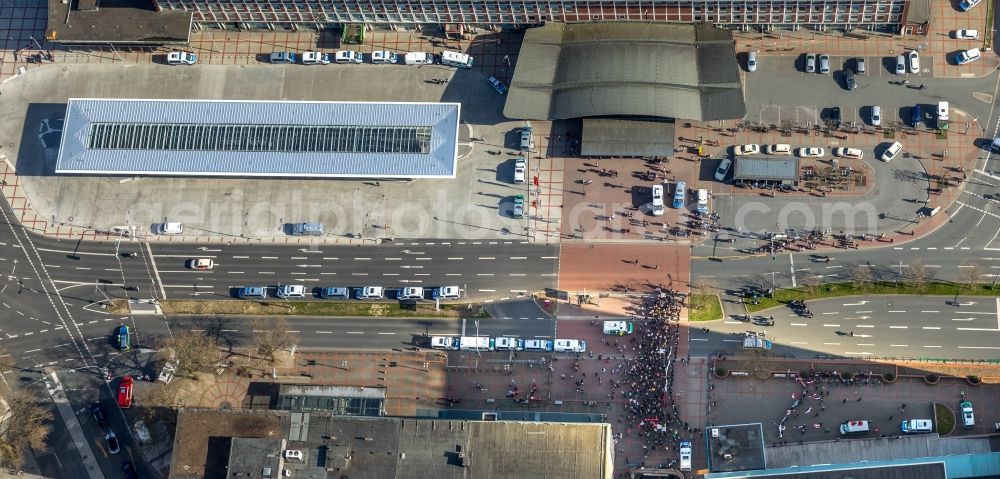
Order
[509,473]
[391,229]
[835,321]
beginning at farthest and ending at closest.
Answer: [391,229], [835,321], [509,473]

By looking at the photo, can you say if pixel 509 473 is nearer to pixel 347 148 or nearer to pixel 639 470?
pixel 639 470

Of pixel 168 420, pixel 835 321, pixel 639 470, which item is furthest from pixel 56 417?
pixel 835 321

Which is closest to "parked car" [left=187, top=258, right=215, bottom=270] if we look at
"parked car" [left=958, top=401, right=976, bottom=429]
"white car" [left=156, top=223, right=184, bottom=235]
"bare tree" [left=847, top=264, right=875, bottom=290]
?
"white car" [left=156, top=223, right=184, bottom=235]

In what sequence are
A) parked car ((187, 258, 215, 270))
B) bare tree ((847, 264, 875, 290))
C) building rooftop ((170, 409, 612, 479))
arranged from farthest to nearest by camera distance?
parked car ((187, 258, 215, 270)) → bare tree ((847, 264, 875, 290)) → building rooftop ((170, 409, 612, 479))

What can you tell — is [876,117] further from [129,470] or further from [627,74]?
[129,470]

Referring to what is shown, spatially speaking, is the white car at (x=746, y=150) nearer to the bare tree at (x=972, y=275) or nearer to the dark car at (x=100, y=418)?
the bare tree at (x=972, y=275)

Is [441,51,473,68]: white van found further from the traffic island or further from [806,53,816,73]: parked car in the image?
[806,53,816,73]: parked car
